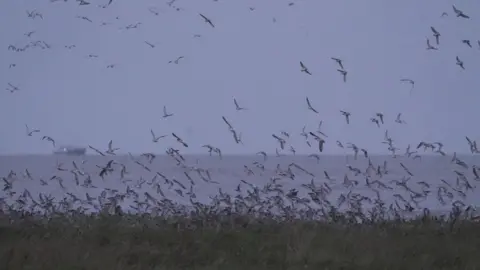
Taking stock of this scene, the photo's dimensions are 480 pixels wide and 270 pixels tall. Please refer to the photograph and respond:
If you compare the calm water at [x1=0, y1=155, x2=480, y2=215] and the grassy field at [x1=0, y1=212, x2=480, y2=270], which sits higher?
the grassy field at [x1=0, y1=212, x2=480, y2=270]

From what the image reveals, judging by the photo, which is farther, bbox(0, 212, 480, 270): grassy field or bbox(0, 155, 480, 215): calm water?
bbox(0, 155, 480, 215): calm water

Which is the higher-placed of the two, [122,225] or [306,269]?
[306,269]

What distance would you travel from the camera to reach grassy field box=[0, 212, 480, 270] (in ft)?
26.3

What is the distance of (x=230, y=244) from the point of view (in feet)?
30.2

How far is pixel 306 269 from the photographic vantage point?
25.6ft

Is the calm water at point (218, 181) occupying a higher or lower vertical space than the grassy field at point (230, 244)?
lower

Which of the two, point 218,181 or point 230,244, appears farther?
point 218,181

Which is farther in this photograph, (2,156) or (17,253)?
(2,156)

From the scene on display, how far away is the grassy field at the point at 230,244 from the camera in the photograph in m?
8.01

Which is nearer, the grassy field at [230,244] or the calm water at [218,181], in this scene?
the grassy field at [230,244]

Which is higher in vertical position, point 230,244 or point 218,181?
point 230,244

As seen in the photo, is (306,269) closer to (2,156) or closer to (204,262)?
(204,262)

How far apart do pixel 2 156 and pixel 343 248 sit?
115m

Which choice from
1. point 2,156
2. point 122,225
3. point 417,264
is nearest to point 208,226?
point 122,225
